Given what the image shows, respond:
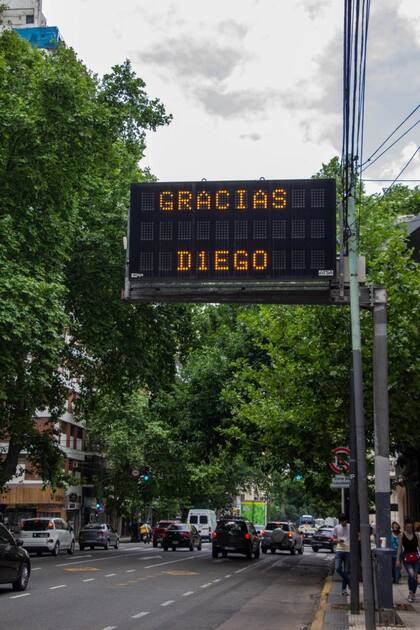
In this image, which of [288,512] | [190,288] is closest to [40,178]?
[190,288]

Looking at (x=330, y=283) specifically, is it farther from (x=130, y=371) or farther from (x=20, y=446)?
(x=20, y=446)

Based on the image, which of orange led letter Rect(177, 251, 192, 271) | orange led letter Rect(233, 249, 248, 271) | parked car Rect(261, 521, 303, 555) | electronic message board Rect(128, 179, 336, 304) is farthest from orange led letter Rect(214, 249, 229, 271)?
parked car Rect(261, 521, 303, 555)

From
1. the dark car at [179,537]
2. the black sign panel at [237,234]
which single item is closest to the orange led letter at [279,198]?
the black sign panel at [237,234]

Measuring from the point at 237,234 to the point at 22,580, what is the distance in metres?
9.98

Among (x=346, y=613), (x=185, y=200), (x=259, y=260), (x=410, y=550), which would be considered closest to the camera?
(x=259, y=260)

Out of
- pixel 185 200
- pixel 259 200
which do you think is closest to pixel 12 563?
pixel 185 200

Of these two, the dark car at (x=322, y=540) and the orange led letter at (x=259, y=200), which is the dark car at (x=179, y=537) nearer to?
the dark car at (x=322, y=540)

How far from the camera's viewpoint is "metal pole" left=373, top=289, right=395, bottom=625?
13969 mm

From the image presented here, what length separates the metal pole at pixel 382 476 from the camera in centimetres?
1397

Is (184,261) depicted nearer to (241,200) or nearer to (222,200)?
(222,200)

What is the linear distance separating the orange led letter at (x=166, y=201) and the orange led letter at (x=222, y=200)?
0.75 meters

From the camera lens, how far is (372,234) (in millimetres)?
21453

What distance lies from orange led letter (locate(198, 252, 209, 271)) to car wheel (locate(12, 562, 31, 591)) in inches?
355

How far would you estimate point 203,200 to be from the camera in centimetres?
1380
